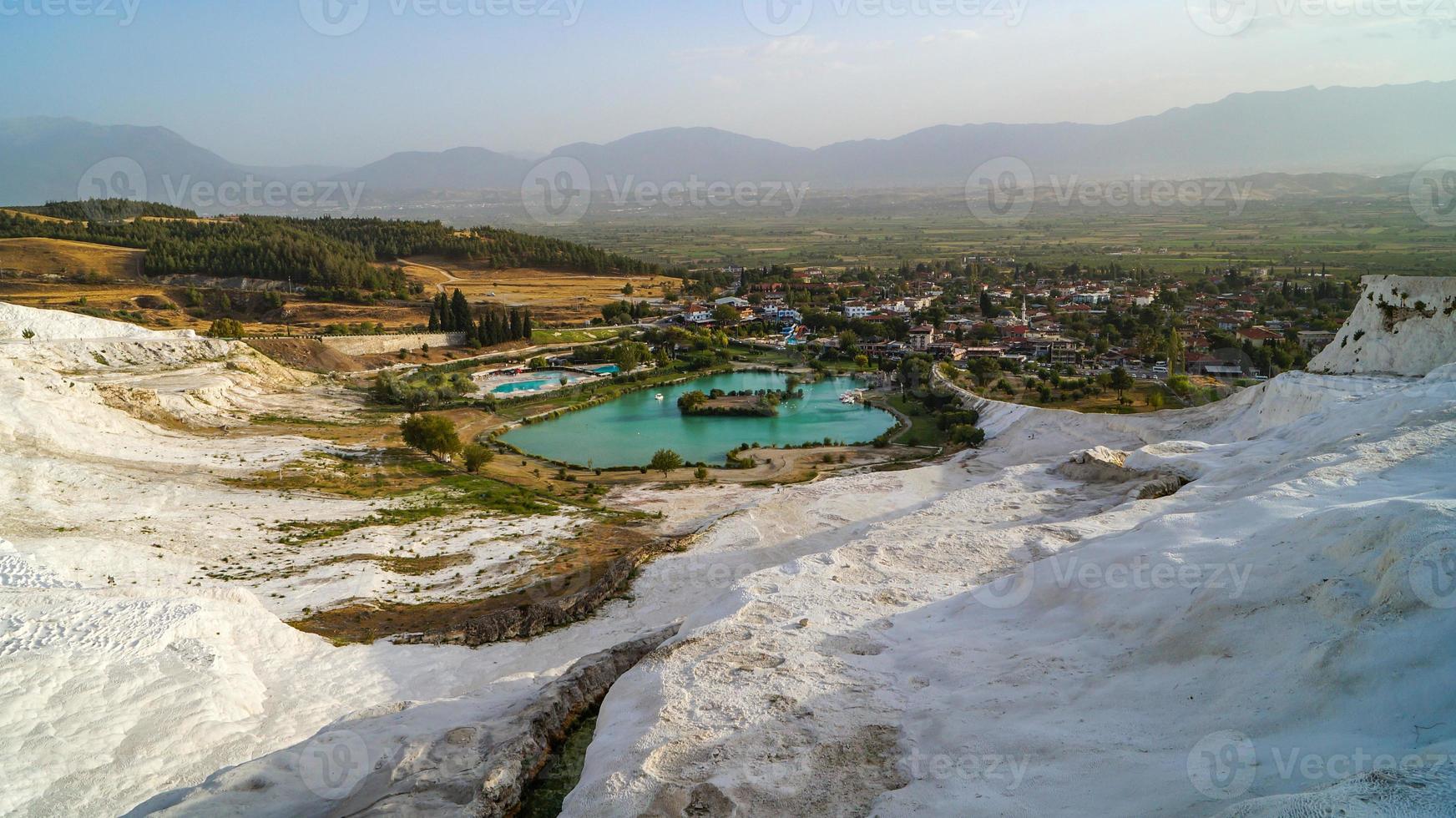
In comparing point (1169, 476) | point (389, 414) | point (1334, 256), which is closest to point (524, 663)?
point (1169, 476)

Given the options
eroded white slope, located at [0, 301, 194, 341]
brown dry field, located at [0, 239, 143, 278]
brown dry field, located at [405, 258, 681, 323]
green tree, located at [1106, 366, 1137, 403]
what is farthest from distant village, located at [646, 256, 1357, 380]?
brown dry field, located at [0, 239, 143, 278]

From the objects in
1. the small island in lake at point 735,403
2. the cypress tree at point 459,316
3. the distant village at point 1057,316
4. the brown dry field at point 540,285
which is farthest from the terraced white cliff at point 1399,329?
the brown dry field at point 540,285

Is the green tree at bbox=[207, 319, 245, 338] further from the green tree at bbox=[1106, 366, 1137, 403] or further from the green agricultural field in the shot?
the green agricultural field

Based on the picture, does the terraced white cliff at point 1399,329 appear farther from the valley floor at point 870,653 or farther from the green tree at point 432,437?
the green tree at point 432,437

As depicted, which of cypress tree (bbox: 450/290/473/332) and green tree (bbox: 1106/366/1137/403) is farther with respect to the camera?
cypress tree (bbox: 450/290/473/332)

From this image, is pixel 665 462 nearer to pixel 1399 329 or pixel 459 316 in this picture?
pixel 1399 329

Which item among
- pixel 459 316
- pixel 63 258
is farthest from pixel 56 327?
pixel 63 258
